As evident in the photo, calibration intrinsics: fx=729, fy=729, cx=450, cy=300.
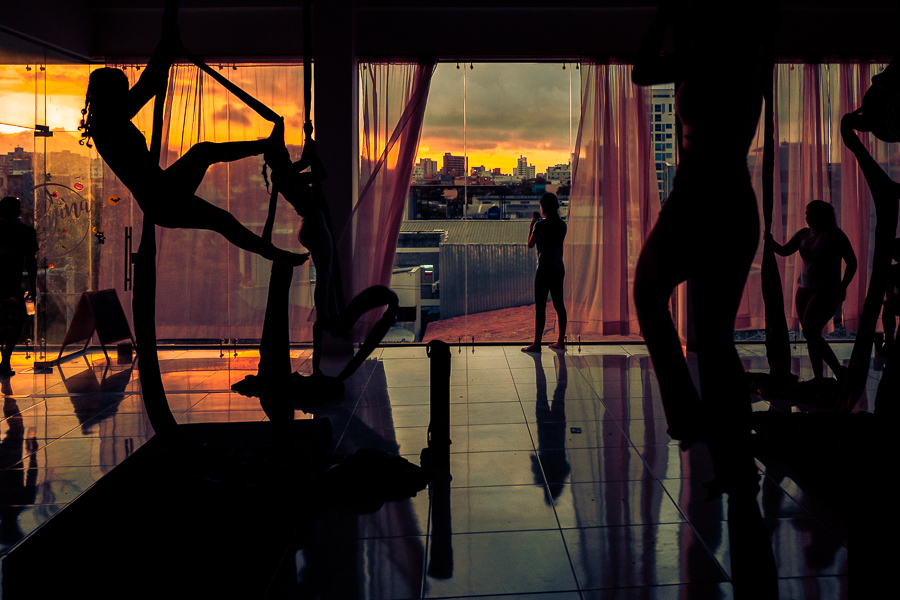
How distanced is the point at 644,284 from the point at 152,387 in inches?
82.1

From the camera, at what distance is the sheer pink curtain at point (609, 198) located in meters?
7.14

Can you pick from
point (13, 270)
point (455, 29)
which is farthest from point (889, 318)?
point (13, 270)

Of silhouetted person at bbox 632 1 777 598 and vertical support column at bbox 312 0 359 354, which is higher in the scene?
vertical support column at bbox 312 0 359 354

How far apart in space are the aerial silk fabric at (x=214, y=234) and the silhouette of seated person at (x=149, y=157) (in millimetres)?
4205

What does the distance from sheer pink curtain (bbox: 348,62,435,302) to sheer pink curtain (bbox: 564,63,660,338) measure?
5.35 feet

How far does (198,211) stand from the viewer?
116 inches

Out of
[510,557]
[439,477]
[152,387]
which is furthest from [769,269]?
[152,387]

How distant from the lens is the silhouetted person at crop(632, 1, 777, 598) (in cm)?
205

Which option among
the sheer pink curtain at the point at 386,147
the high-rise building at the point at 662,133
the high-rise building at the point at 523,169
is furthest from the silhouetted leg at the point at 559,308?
the sheer pink curtain at the point at 386,147

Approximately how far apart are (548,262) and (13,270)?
4584mm

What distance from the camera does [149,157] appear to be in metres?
2.92

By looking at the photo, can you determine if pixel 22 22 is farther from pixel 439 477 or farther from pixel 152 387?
pixel 439 477

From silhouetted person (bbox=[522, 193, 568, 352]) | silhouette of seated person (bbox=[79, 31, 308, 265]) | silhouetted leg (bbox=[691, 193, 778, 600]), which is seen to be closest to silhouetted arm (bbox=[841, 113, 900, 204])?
silhouetted leg (bbox=[691, 193, 778, 600])

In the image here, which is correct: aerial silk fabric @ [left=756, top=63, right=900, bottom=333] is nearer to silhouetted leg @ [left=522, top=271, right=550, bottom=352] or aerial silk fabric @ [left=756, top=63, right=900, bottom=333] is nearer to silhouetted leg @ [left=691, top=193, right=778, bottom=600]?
silhouetted leg @ [left=522, top=271, right=550, bottom=352]
